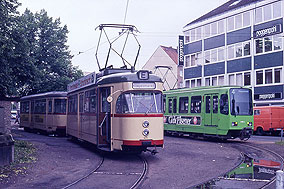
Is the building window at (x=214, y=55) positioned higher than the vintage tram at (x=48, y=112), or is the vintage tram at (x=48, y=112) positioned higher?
the building window at (x=214, y=55)

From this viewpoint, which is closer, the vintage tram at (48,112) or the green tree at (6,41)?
the green tree at (6,41)

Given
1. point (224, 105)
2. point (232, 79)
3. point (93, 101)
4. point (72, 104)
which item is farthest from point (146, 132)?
point (232, 79)

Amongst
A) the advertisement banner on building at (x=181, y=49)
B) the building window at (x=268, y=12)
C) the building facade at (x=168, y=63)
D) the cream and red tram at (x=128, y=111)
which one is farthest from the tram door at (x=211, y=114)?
the building facade at (x=168, y=63)

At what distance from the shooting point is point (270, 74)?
34312 millimetres

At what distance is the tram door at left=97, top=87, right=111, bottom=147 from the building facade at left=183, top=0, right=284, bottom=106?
19749 millimetres

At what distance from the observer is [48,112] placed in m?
25.2

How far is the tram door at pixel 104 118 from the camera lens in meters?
13.7

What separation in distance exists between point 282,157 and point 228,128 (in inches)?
227

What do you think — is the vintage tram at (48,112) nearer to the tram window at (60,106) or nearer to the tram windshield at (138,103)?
the tram window at (60,106)

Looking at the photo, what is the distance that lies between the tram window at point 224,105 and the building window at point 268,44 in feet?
49.0

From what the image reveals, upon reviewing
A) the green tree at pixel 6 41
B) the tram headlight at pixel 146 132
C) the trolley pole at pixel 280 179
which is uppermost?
the green tree at pixel 6 41

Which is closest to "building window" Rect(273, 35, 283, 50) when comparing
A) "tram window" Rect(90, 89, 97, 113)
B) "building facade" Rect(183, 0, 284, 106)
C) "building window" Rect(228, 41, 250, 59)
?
"building facade" Rect(183, 0, 284, 106)

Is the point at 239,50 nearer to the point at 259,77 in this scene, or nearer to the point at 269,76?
the point at 259,77

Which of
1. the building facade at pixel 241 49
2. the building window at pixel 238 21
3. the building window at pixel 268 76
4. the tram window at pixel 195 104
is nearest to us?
the tram window at pixel 195 104
